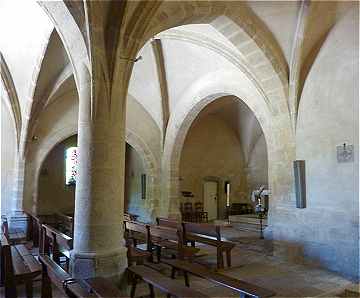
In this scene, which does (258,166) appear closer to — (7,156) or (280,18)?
(280,18)

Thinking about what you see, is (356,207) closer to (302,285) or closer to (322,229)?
(322,229)

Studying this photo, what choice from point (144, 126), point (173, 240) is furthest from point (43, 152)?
point (173, 240)

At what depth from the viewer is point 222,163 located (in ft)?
46.0

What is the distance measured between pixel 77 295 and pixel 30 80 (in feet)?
22.4

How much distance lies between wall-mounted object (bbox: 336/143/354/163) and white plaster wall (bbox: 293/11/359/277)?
0.22ft

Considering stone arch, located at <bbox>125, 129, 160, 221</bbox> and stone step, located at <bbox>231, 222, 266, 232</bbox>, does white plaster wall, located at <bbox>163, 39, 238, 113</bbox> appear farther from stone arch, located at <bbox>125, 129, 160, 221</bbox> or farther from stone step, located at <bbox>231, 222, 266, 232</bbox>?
stone step, located at <bbox>231, 222, 266, 232</bbox>

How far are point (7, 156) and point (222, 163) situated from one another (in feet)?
27.5

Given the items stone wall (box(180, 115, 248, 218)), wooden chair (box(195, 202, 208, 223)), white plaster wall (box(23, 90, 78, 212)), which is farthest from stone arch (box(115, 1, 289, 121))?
wooden chair (box(195, 202, 208, 223))

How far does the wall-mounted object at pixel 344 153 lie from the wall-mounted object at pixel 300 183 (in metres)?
0.74

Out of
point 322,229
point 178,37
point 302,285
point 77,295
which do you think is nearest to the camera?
point 77,295

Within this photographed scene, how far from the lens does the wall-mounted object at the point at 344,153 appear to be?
4.94 meters


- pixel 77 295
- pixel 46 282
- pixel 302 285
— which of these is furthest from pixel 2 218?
pixel 302 285

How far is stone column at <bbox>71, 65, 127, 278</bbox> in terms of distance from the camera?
3767 mm

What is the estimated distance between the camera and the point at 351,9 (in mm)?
5125
